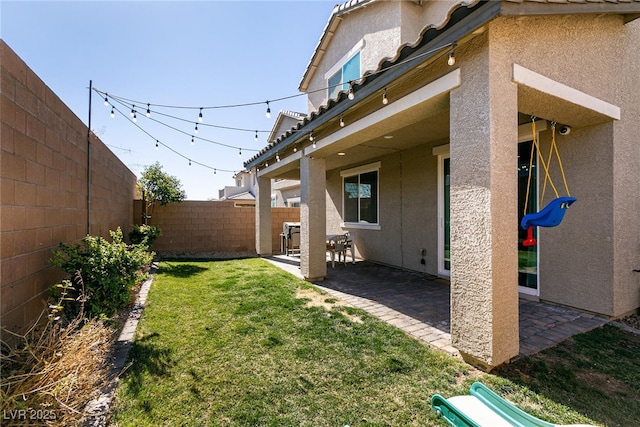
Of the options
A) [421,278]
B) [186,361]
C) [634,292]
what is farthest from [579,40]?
[186,361]

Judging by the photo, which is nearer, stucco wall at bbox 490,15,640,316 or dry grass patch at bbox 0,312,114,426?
dry grass patch at bbox 0,312,114,426

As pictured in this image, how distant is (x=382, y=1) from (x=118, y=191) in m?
9.46

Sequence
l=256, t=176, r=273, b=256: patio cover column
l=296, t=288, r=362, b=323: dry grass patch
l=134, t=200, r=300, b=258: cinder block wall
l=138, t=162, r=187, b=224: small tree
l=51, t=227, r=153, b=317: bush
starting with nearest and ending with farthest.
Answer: l=51, t=227, r=153, b=317: bush < l=296, t=288, r=362, b=323: dry grass patch < l=138, t=162, r=187, b=224: small tree < l=256, t=176, r=273, b=256: patio cover column < l=134, t=200, r=300, b=258: cinder block wall

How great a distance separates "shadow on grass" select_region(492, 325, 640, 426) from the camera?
2.67 m

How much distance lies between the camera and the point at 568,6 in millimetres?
3488

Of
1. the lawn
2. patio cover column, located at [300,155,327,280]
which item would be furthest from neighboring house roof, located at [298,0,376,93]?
the lawn

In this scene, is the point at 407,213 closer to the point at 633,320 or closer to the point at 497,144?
the point at 633,320

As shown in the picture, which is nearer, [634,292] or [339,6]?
[634,292]

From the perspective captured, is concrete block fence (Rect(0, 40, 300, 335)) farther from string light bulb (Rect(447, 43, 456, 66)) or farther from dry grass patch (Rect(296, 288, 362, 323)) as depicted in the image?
string light bulb (Rect(447, 43, 456, 66))

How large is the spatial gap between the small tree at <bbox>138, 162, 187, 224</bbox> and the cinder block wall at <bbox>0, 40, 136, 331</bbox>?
6256 millimetres

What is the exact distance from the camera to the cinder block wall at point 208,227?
39.1 feet

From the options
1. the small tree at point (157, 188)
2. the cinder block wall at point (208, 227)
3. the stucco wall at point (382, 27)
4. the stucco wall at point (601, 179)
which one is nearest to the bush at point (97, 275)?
the stucco wall at point (382, 27)

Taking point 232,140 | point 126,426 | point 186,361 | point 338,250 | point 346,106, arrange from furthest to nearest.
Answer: point 232,140
point 338,250
point 346,106
point 186,361
point 126,426

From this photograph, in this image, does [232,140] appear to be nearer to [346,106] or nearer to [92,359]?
[346,106]
